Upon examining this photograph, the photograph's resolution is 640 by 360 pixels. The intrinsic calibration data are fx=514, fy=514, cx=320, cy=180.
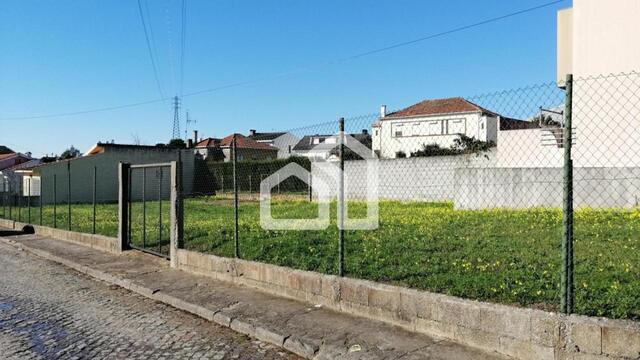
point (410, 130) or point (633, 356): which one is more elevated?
point (410, 130)

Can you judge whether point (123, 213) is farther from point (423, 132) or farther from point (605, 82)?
point (605, 82)

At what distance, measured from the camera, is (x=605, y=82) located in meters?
15.7

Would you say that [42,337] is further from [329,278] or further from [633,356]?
[633,356]

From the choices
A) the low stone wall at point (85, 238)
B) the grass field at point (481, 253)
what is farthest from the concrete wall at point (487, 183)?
the low stone wall at point (85, 238)

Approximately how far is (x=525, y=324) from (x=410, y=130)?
43.0 feet

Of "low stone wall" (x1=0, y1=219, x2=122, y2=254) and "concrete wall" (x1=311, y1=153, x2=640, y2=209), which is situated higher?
"concrete wall" (x1=311, y1=153, x2=640, y2=209)

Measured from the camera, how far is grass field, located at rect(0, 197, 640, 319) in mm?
5121

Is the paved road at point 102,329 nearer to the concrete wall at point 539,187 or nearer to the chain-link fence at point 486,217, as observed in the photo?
the chain-link fence at point 486,217

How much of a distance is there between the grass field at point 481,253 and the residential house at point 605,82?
5128mm

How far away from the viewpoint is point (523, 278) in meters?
5.68

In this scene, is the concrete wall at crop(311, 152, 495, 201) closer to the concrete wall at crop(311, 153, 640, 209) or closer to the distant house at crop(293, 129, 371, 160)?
the concrete wall at crop(311, 153, 640, 209)

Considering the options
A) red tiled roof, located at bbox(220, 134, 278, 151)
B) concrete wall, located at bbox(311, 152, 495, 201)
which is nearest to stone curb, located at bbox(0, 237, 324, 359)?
Answer: concrete wall, located at bbox(311, 152, 495, 201)

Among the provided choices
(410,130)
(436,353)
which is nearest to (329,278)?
(436,353)

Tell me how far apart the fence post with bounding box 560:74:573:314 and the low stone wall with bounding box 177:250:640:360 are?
200mm
